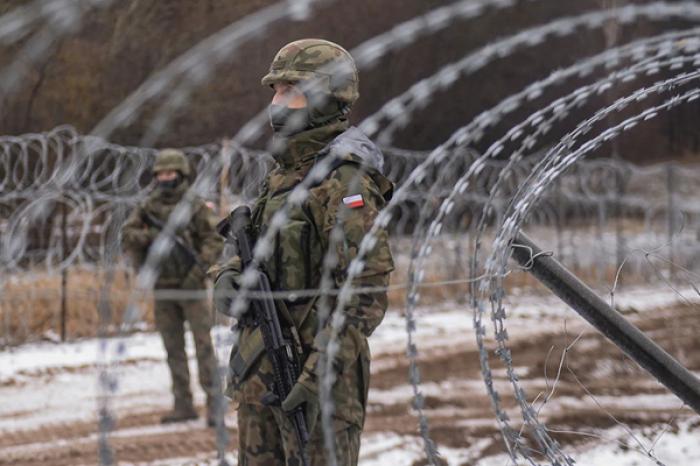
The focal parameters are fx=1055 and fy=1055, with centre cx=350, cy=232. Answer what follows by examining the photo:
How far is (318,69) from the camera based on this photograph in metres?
2.87

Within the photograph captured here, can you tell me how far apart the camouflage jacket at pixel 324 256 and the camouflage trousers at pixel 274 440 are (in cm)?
5

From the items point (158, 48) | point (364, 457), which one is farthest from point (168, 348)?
point (158, 48)

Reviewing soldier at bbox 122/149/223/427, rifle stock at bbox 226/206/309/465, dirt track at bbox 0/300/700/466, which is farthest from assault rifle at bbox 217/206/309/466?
soldier at bbox 122/149/223/427

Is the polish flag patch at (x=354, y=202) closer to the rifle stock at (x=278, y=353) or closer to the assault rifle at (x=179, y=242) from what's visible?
the rifle stock at (x=278, y=353)

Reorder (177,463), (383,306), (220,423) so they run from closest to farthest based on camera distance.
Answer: (220,423) → (383,306) → (177,463)

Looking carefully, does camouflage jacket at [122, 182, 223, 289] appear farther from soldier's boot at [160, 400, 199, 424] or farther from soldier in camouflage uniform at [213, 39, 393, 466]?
soldier in camouflage uniform at [213, 39, 393, 466]

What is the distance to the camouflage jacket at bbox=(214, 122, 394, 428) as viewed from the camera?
2797 millimetres

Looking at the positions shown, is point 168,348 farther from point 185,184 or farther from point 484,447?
point 484,447

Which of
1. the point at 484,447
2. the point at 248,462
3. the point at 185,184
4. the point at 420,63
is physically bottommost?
the point at 484,447

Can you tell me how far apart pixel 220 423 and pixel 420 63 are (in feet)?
55.7

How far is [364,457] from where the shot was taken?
18.8 ft

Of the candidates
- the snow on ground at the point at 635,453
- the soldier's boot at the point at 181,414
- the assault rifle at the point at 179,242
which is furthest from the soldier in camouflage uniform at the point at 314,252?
the soldier's boot at the point at 181,414

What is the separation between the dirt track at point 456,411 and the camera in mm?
6074

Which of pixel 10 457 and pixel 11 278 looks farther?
pixel 11 278
